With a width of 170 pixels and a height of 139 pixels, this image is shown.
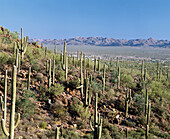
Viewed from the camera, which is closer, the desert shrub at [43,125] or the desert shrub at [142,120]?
the desert shrub at [43,125]

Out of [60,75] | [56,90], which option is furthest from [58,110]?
[60,75]

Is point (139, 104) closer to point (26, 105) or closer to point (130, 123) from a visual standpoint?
point (130, 123)


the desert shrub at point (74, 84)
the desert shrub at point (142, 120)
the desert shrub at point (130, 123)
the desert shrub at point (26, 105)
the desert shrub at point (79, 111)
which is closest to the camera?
the desert shrub at point (26, 105)

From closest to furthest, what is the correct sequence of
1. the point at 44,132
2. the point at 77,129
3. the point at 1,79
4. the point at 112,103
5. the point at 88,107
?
the point at 44,132, the point at 77,129, the point at 1,79, the point at 88,107, the point at 112,103

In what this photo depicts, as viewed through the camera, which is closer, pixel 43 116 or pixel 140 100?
pixel 43 116

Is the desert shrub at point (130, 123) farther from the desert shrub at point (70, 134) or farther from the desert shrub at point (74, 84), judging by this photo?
the desert shrub at point (74, 84)

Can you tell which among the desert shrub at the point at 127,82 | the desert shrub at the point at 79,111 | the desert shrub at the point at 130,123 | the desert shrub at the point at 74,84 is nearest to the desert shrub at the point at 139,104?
the desert shrub at the point at 130,123

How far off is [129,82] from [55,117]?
10177 mm

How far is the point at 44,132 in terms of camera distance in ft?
32.2

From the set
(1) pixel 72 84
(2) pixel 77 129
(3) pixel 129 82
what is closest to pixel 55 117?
(2) pixel 77 129

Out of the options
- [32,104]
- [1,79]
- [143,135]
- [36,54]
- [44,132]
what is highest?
[36,54]

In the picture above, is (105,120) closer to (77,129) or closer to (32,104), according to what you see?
(77,129)

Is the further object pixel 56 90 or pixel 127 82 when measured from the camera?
pixel 127 82

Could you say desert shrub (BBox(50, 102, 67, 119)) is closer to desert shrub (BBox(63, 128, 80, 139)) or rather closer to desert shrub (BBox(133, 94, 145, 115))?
desert shrub (BBox(63, 128, 80, 139))
